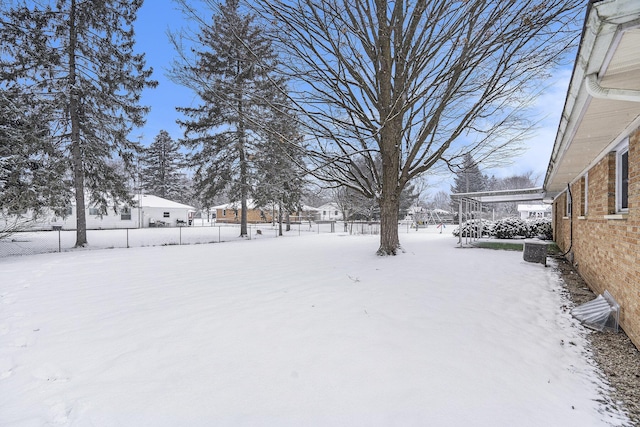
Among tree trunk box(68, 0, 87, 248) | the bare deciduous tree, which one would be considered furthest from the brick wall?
tree trunk box(68, 0, 87, 248)

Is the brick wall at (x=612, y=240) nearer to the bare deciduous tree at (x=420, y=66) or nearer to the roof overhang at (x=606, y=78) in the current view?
the roof overhang at (x=606, y=78)

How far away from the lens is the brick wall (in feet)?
11.3

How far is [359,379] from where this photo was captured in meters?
2.62

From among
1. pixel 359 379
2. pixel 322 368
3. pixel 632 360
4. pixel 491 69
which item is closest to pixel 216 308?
pixel 322 368

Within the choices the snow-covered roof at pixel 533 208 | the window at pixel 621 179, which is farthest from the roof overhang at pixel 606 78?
the snow-covered roof at pixel 533 208

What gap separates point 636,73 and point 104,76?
1784 centimetres

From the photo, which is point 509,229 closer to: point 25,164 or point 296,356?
point 296,356

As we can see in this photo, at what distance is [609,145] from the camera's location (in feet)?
15.2

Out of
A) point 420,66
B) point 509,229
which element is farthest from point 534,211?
point 420,66

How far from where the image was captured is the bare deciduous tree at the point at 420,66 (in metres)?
6.81

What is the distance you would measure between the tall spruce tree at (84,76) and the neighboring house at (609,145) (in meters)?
16.7

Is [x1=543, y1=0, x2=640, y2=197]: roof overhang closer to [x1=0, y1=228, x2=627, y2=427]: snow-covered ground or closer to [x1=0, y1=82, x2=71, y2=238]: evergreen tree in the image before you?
[x1=0, y1=228, x2=627, y2=427]: snow-covered ground

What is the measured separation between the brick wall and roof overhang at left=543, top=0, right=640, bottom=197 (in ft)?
1.43

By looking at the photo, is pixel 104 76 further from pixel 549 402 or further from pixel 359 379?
pixel 549 402
